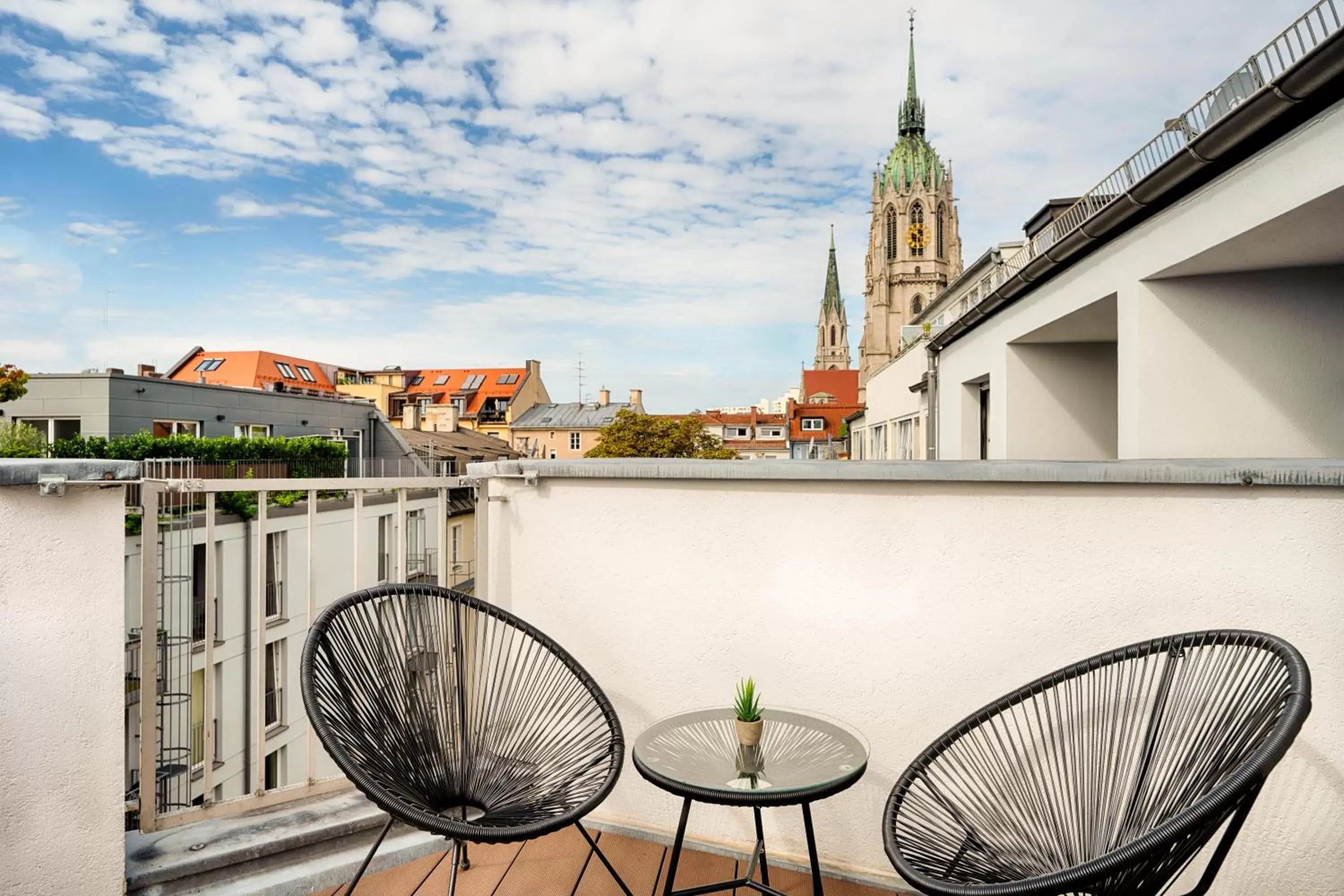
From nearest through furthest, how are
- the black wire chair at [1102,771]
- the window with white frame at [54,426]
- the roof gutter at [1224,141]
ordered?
the black wire chair at [1102,771], the roof gutter at [1224,141], the window with white frame at [54,426]

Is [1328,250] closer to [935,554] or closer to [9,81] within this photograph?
[935,554]

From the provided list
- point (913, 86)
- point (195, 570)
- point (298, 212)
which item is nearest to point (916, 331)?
point (195, 570)

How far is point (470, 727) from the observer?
200 cm

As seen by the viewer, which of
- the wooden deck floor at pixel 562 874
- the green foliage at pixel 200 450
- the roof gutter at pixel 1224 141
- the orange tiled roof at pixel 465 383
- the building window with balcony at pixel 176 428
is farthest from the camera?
the orange tiled roof at pixel 465 383

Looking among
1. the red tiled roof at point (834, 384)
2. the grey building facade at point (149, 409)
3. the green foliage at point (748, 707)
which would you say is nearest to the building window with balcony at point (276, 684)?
the green foliage at point (748, 707)

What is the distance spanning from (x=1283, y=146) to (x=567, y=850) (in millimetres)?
4443

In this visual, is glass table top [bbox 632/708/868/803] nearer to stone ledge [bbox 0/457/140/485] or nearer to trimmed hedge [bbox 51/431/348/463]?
stone ledge [bbox 0/457/140/485]

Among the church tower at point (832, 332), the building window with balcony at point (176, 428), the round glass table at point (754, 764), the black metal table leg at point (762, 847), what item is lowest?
the black metal table leg at point (762, 847)

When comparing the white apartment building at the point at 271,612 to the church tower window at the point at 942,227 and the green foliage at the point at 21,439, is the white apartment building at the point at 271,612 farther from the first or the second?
the church tower window at the point at 942,227

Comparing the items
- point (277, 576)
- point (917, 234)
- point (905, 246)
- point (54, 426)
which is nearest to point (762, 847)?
point (277, 576)

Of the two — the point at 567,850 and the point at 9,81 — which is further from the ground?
the point at 9,81

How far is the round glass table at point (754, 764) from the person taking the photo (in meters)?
1.55

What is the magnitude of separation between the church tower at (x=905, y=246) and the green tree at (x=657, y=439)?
878 inches

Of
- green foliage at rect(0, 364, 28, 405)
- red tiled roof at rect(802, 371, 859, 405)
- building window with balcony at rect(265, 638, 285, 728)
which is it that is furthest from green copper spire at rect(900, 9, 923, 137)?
building window with balcony at rect(265, 638, 285, 728)
